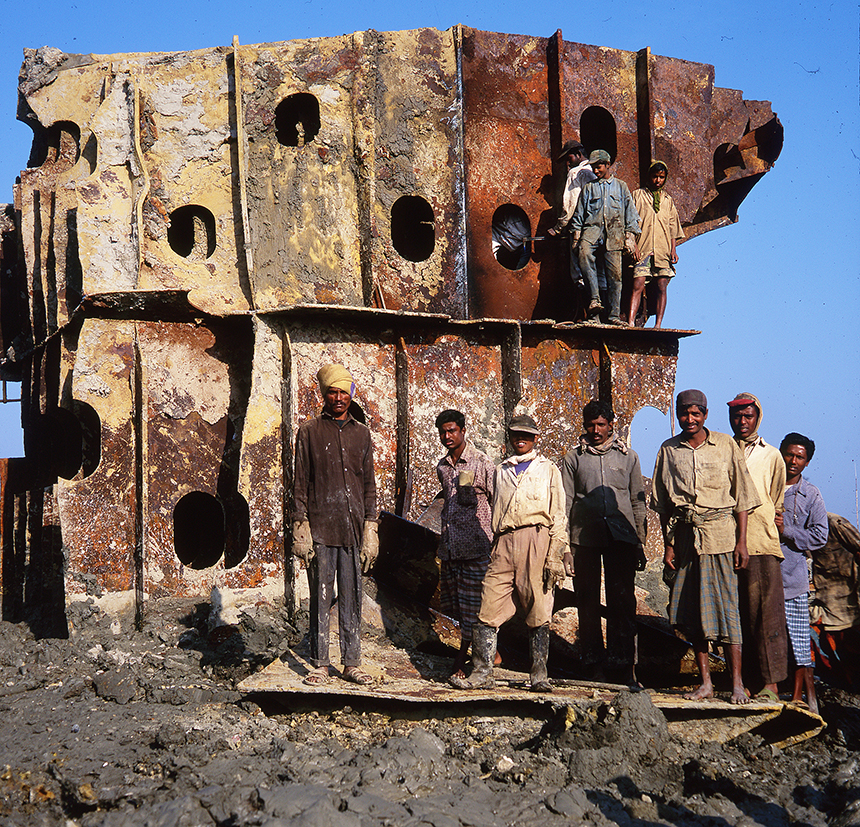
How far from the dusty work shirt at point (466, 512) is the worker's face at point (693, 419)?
1.69 meters

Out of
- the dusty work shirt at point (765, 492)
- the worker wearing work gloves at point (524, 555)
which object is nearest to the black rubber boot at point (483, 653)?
the worker wearing work gloves at point (524, 555)

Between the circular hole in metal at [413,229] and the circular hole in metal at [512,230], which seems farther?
the circular hole in metal at [512,230]

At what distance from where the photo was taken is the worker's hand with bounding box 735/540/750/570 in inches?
265

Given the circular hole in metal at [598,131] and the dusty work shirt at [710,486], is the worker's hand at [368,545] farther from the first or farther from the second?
the circular hole in metal at [598,131]

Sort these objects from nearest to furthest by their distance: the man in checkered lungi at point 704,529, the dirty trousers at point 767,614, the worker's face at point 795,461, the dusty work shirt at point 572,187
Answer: the man in checkered lungi at point 704,529
the dirty trousers at point 767,614
the worker's face at point 795,461
the dusty work shirt at point 572,187

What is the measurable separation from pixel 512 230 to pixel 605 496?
4.66 metres

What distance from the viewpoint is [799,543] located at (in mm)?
7215

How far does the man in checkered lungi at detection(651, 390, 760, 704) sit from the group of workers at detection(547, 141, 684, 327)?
12.1 ft

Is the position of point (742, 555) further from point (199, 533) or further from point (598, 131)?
point (598, 131)

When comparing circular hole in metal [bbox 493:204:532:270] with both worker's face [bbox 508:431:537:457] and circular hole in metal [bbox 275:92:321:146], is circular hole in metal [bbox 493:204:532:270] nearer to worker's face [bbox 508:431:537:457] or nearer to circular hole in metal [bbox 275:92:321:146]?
circular hole in metal [bbox 275:92:321:146]

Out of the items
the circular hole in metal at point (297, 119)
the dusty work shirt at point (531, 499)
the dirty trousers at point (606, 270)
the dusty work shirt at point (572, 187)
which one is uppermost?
the circular hole in metal at point (297, 119)

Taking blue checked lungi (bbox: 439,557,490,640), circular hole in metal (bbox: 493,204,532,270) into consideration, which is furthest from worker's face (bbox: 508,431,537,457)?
circular hole in metal (bbox: 493,204,532,270)

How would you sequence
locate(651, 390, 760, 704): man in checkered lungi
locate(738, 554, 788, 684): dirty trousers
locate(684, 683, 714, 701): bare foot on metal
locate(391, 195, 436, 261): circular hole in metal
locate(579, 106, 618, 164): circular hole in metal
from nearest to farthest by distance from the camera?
1. locate(684, 683, 714, 701): bare foot on metal
2. locate(651, 390, 760, 704): man in checkered lungi
3. locate(738, 554, 788, 684): dirty trousers
4. locate(391, 195, 436, 261): circular hole in metal
5. locate(579, 106, 618, 164): circular hole in metal

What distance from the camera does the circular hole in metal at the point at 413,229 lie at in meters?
10.9
